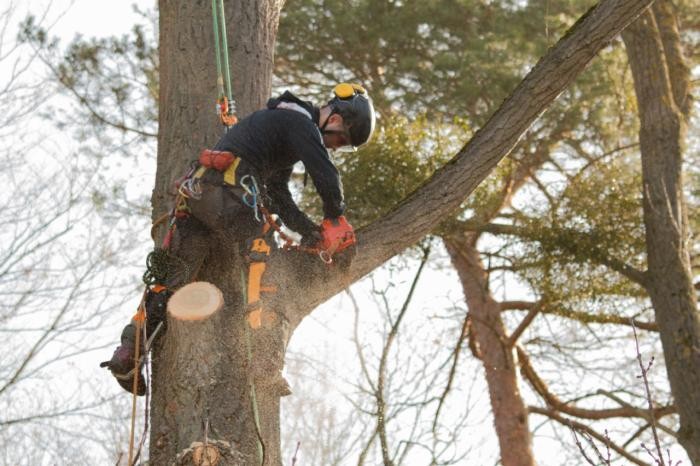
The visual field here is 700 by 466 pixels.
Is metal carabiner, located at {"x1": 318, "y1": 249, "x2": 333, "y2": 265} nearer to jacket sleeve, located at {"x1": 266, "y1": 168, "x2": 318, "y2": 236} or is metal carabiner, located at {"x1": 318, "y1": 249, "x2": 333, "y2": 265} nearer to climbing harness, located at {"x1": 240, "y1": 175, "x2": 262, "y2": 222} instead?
climbing harness, located at {"x1": 240, "y1": 175, "x2": 262, "y2": 222}

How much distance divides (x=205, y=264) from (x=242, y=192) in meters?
0.29

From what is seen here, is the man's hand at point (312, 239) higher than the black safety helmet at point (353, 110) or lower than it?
lower

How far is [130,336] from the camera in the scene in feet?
10.4

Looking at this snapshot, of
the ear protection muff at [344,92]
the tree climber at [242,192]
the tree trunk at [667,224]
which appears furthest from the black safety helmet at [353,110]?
the tree trunk at [667,224]

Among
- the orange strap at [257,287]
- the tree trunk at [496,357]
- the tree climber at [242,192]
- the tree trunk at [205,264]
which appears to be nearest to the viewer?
the tree trunk at [205,264]

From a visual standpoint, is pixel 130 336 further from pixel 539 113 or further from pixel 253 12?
pixel 539 113

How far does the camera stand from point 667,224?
627 centimetres

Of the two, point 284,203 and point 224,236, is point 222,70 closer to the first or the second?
point 284,203

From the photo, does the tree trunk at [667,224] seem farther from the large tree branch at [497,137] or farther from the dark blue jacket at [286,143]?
the dark blue jacket at [286,143]

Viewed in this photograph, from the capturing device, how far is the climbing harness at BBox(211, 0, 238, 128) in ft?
10.7

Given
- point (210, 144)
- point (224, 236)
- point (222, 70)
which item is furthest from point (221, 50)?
point (224, 236)

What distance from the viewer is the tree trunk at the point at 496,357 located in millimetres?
8211

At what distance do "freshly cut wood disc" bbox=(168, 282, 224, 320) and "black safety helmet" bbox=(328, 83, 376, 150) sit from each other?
925 mm

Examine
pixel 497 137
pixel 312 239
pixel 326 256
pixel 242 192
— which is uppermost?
pixel 497 137
